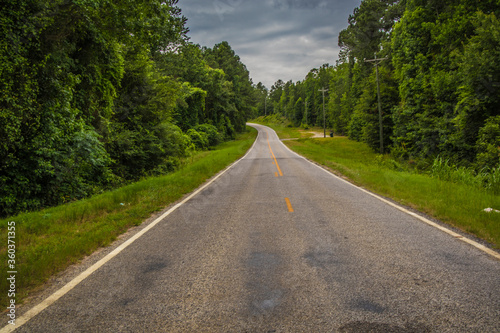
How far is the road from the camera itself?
279 centimetres

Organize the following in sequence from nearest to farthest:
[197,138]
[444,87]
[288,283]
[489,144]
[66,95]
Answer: [288,283] < [66,95] < [489,144] < [444,87] < [197,138]

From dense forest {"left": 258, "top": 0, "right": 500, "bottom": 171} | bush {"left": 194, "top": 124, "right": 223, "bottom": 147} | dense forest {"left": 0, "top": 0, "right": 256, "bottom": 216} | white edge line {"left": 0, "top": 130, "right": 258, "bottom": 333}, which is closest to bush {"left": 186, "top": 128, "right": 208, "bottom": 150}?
bush {"left": 194, "top": 124, "right": 223, "bottom": 147}

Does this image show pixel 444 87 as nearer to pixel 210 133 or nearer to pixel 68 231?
pixel 68 231

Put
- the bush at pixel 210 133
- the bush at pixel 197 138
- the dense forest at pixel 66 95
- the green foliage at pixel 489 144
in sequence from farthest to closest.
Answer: the bush at pixel 210 133
the bush at pixel 197 138
the green foliage at pixel 489 144
the dense forest at pixel 66 95

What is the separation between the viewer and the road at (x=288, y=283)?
9.14 feet

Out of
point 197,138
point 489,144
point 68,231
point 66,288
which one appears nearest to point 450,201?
point 66,288

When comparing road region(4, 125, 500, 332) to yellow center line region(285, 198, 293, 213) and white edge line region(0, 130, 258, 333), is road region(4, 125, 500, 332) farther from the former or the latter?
yellow center line region(285, 198, 293, 213)

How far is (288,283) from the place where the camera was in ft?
11.6

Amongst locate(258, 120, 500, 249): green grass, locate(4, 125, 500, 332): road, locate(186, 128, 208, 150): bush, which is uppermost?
locate(186, 128, 208, 150): bush

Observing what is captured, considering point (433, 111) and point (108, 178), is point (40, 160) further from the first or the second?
Answer: point (433, 111)

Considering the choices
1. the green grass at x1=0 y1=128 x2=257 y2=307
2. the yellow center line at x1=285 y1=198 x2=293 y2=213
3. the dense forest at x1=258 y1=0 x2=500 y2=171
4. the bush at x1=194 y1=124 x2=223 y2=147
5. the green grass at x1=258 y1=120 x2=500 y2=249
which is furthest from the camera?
the bush at x1=194 y1=124 x2=223 y2=147

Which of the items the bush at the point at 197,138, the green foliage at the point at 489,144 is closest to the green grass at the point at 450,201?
the green foliage at the point at 489,144

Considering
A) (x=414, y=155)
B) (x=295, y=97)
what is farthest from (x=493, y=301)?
(x=295, y=97)

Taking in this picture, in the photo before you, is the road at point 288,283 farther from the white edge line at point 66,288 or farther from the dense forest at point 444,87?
the dense forest at point 444,87
